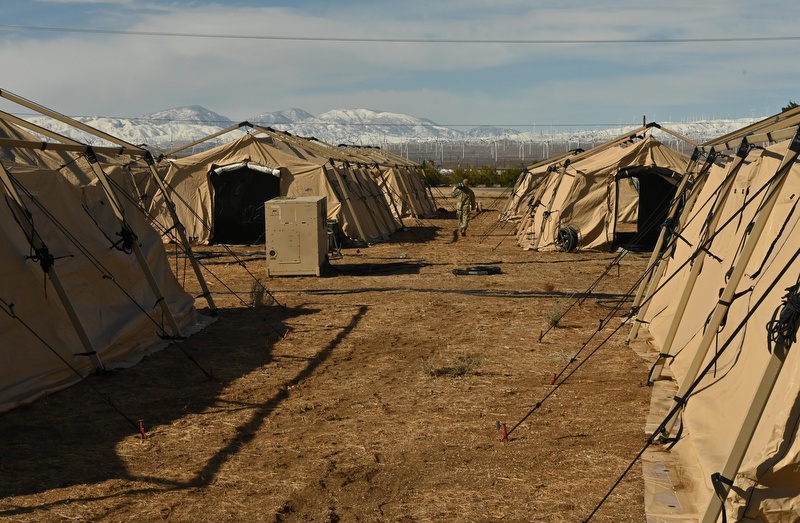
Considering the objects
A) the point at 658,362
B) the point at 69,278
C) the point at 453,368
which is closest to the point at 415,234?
the point at 453,368

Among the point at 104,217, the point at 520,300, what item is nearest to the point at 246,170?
the point at 520,300

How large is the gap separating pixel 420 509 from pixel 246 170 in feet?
62.6

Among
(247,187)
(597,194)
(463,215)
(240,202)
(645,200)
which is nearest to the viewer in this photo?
(597,194)

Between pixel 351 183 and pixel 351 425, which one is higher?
pixel 351 183

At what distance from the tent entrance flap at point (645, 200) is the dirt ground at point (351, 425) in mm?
8080

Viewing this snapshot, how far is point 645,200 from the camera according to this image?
1006 inches

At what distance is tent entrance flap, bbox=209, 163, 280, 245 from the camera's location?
24.2 metres

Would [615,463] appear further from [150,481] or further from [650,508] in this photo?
[150,481]

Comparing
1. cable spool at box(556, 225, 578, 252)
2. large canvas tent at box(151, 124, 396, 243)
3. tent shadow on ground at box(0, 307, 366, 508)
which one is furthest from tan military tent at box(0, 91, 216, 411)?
cable spool at box(556, 225, 578, 252)

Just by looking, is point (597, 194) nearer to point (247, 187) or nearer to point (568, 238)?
point (568, 238)

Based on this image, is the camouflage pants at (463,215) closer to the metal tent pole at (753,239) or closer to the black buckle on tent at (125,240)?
the black buckle on tent at (125,240)

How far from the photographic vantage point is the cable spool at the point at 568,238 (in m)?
21.5

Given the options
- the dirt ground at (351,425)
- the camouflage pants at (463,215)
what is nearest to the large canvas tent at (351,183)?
the camouflage pants at (463,215)

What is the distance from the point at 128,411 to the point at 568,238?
14.7m
